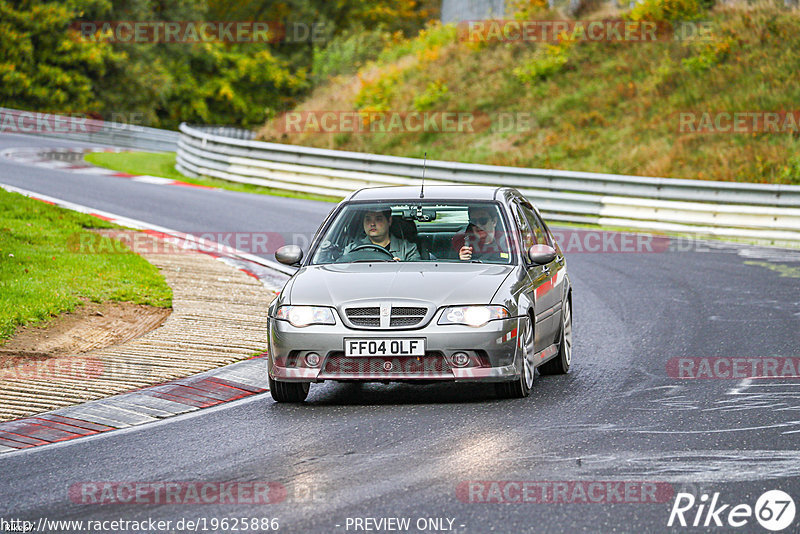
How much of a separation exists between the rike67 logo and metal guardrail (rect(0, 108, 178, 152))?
112 feet

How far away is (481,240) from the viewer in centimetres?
923

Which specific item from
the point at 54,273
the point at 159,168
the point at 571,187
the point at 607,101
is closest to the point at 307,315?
the point at 54,273

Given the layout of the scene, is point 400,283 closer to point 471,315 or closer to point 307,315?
point 471,315

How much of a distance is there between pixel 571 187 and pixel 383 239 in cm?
1404

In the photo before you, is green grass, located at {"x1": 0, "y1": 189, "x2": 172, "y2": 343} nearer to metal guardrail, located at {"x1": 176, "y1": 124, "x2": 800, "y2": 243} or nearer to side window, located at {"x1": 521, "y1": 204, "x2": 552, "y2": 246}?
side window, located at {"x1": 521, "y1": 204, "x2": 552, "y2": 246}

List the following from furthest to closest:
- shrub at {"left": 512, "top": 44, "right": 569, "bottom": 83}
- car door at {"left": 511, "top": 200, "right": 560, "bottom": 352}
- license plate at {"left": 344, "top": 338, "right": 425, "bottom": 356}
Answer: shrub at {"left": 512, "top": 44, "right": 569, "bottom": 83} → car door at {"left": 511, "top": 200, "right": 560, "bottom": 352} → license plate at {"left": 344, "top": 338, "right": 425, "bottom": 356}

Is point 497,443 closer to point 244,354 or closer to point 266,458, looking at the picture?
point 266,458

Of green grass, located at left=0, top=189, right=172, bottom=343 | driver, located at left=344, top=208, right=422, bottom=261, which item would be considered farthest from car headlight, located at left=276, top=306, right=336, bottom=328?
green grass, located at left=0, top=189, right=172, bottom=343

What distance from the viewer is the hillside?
86.2ft

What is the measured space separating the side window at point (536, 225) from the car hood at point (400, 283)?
1.33 meters

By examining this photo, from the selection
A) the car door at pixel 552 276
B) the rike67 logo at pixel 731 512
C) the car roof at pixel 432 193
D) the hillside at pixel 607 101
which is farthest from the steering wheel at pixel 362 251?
the hillside at pixel 607 101

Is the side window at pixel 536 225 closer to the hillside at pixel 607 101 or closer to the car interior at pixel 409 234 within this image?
the car interior at pixel 409 234

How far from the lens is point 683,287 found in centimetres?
1475

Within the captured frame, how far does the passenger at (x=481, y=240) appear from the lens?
9.11m
